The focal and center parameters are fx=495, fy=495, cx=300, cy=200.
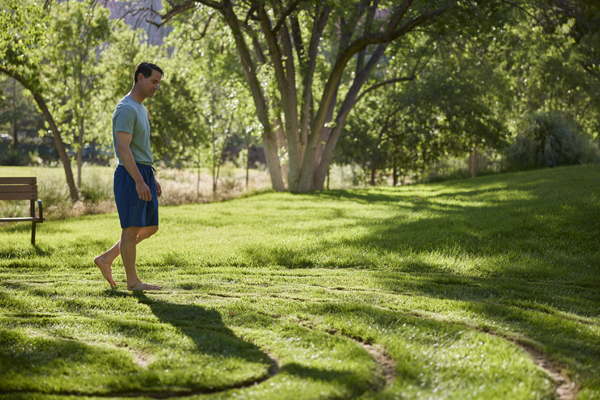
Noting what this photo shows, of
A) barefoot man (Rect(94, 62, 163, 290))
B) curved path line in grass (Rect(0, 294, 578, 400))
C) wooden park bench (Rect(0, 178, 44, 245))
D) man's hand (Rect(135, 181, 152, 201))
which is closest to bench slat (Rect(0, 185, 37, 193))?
wooden park bench (Rect(0, 178, 44, 245))

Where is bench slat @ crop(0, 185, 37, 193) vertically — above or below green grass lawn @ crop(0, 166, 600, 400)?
above

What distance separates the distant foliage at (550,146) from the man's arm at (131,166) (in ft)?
59.2

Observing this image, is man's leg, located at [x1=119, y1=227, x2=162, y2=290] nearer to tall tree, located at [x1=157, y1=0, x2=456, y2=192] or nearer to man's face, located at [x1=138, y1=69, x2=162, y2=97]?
man's face, located at [x1=138, y1=69, x2=162, y2=97]

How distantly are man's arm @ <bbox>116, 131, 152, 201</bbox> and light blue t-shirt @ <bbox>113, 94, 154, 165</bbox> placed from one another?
63 millimetres

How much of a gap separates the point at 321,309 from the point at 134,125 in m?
2.48

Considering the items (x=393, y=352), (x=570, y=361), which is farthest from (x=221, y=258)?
(x=570, y=361)

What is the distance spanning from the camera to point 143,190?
180 inches

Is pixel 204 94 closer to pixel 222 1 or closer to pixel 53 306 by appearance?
pixel 222 1

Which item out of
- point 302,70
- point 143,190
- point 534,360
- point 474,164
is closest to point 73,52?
point 302,70

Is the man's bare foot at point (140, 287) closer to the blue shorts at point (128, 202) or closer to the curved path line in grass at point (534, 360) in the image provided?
the blue shorts at point (128, 202)

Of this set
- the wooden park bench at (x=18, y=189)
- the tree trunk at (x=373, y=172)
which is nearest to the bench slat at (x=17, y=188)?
the wooden park bench at (x=18, y=189)

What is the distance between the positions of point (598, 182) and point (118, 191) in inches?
405

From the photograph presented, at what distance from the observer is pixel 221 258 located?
7.44 metres

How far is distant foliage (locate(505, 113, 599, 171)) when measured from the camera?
18922 mm
